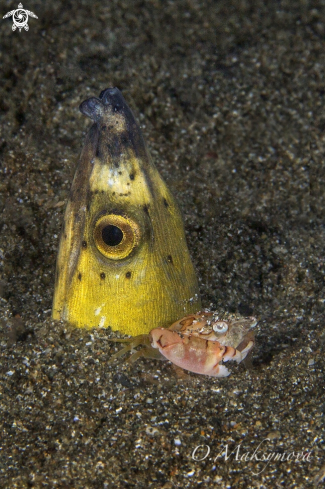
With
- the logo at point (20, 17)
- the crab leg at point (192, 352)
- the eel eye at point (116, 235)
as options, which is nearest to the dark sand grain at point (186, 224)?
the logo at point (20, 17)

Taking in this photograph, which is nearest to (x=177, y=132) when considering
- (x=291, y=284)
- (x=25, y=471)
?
(x=291, y=284)

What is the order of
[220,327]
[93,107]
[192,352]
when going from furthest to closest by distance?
[220,327] → [192,352] → [93,107]

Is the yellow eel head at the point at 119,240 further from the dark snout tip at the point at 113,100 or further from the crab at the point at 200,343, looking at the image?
the crab at the point at 200,343

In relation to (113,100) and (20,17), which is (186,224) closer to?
(113,100)

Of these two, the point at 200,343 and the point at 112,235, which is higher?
the point at 112,235

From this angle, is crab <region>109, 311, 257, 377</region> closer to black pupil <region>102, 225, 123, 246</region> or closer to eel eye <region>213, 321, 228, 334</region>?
eel eye <region>213, 321, 228, 334</region>

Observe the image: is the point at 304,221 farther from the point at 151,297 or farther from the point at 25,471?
the point at 25,471

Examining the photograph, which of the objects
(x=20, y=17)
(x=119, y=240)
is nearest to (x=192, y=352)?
(x=119, y=240)
